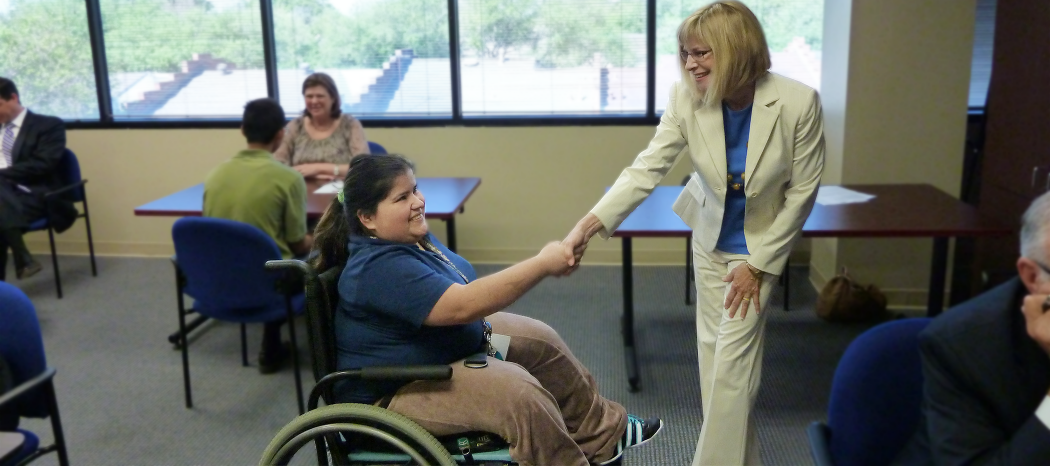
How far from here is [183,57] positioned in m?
4.89

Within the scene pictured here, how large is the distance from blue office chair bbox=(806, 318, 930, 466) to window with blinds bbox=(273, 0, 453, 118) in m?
3.63

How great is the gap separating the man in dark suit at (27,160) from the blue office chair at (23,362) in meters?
2.74

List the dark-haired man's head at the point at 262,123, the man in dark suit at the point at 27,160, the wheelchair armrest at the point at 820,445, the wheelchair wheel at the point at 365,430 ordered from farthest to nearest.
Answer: the man in dark suit at the point at 27,160, the dark-haired man's head at the point at 262,123, the wheelchair wheel at the point at 365,430, the wheelchair armrest at the point at 820,445

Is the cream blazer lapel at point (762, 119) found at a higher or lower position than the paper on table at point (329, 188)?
higher

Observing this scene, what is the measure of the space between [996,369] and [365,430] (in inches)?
42.8

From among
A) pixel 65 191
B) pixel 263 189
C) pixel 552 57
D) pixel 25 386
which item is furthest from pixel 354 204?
pixel 65 191

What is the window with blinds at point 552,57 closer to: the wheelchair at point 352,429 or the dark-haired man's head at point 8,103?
the dark-haired man's head at point 8,103

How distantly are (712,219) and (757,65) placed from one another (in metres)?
0.42

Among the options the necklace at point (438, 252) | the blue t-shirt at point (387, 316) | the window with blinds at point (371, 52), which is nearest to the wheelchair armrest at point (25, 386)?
the blue t-shirt at point (387, 316)

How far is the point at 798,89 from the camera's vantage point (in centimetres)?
198

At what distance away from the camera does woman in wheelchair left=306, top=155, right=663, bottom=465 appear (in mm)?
1663

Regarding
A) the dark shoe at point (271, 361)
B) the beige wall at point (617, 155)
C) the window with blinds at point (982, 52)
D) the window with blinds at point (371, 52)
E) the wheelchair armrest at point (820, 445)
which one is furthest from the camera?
the window with blinds at point (371, 52)

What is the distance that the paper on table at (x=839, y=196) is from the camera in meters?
3.10

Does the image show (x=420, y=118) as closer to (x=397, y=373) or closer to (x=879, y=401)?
(x=397, y=373)
